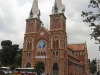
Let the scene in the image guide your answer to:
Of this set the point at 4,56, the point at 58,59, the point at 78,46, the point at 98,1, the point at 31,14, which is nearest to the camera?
the point at 98,1

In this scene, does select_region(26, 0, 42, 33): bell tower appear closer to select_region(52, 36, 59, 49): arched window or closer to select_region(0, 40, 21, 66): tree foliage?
select_region(52, 36, 59, 49): arched window

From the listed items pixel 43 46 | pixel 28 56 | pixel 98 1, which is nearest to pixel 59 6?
pixel 43 46

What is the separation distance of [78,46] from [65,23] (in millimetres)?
27441

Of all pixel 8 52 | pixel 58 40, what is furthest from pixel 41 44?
pixel 8 52

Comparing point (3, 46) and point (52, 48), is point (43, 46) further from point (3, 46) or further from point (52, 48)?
point (3, 46)

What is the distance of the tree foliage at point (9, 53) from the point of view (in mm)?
79125

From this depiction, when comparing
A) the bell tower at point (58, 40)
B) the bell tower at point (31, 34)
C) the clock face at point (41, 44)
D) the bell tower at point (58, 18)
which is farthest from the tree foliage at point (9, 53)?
the bell tower at point (58, 18)

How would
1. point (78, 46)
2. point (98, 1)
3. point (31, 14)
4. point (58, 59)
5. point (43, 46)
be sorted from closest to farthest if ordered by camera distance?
point (98, 1), point (58, 59), point (43, 46), point (31, 14), point (78, 46)

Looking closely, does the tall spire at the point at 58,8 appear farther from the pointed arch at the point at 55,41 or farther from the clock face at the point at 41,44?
the clock face at the point at 41,44

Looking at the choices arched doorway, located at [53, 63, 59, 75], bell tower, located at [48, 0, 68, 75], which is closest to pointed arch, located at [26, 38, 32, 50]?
bell tower, located at [48, 0, 68, 75]

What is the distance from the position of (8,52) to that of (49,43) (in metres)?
22.1

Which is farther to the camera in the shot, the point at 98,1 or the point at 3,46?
the point at 3,46

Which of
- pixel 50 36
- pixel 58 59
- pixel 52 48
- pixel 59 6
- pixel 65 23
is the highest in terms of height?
pixel 59 6

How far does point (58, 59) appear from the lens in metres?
63.6
